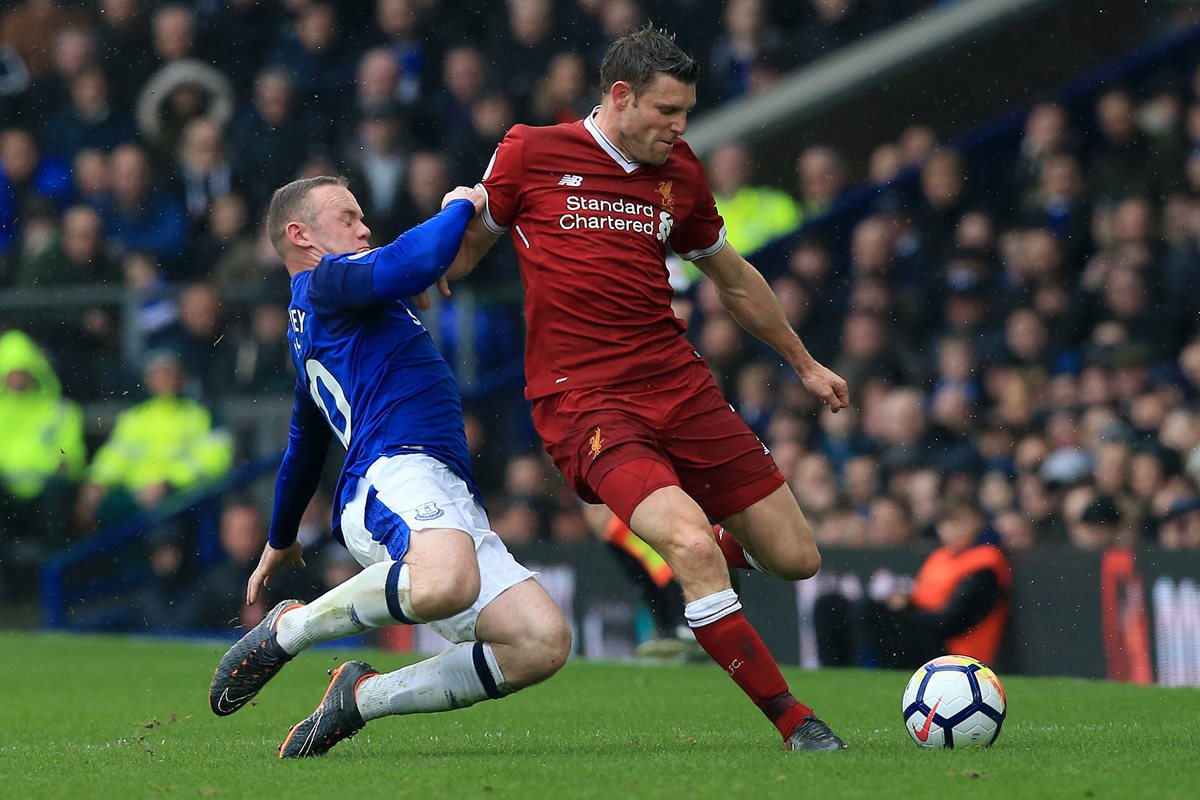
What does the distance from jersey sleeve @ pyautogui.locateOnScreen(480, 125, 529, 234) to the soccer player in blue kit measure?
0.65 feet

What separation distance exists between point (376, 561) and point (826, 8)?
929 cm

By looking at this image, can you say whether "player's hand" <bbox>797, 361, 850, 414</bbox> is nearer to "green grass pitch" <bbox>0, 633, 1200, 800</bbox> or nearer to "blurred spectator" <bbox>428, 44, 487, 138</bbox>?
"green grass pitch" <bbox>0, 633, 1200, 800</bbox>

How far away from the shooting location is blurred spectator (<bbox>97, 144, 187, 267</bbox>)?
48.4 ft

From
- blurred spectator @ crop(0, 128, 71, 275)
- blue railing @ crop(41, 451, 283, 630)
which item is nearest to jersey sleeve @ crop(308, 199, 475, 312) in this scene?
blue railing @ crop(41, 451, 283, 630)

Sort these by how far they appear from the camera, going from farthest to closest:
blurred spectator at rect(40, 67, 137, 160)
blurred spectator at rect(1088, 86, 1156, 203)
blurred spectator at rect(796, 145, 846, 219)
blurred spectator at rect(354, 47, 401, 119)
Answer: blurred spectator at rect(40, 67, 137, 160) < blurred spectator at rect(354, 47, 401, 119) < blurred spectator at rect(796, 145, 846, 219) < blurred spectator at rect(1088, 86, 1156, 203)

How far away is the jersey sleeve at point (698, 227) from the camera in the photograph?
20.6 ft

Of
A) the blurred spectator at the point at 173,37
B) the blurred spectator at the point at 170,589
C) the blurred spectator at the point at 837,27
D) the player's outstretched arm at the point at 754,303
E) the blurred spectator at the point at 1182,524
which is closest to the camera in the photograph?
the player's outstretched arm at the point at 754,303

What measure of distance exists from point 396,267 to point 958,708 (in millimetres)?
2163

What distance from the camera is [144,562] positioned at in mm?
12953

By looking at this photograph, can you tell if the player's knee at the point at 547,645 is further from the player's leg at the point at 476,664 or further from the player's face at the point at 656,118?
the player's face at the point at 656,118

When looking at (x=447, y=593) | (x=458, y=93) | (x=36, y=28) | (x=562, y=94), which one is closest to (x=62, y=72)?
(x=36, y=28)

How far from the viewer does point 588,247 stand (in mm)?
6066

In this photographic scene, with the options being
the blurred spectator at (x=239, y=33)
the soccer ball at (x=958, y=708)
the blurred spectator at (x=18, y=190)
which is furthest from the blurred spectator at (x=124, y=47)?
the soccer ball at (x=958, y=708)

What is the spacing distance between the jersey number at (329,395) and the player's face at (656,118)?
1.23 metres
